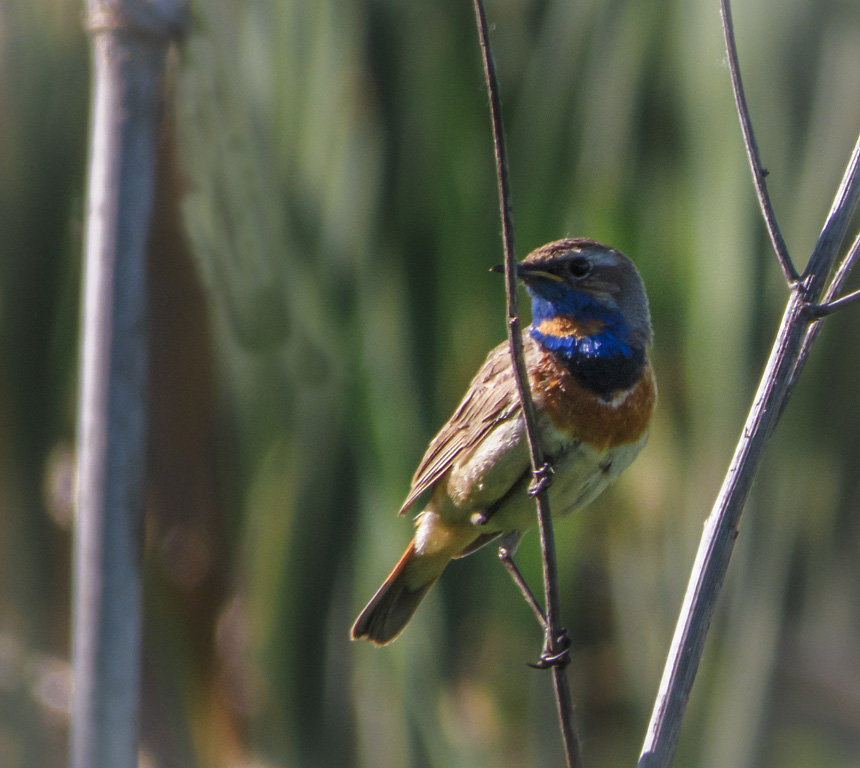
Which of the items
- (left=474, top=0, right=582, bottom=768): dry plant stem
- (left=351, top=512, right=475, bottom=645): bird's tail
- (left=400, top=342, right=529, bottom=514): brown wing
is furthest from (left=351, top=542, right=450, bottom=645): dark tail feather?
(left=474, top=0, right=582, bottom=768): dry plant stem

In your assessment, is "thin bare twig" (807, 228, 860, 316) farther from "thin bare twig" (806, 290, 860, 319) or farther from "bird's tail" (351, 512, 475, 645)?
"bird's tail" (351, 512, 475, 645)

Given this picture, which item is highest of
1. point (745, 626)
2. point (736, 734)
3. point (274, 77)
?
point (274, 77)

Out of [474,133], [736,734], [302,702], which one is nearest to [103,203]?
[474,133]

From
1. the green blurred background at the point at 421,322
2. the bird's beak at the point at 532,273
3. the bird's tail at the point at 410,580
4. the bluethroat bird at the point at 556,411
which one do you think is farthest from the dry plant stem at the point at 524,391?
the green blurred background at the point at 421,322

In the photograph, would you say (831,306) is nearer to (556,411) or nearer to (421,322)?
(556,411)

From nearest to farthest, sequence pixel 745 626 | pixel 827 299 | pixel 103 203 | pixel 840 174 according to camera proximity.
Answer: pixel 827 299 → pixel 103 203 → pixel 840 174 → pixel 745 626

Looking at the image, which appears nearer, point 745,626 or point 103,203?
point 103,203

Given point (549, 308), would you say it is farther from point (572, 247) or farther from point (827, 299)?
point (827, 299)

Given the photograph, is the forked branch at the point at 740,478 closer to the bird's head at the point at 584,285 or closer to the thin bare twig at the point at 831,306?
the thin bare twig at the point at 831,306
